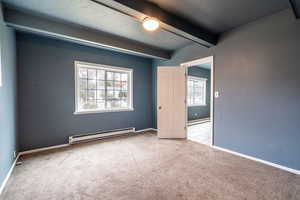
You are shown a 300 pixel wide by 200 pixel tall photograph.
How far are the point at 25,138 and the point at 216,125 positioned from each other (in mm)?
4176

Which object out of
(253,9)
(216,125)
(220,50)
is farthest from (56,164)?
(253,9)

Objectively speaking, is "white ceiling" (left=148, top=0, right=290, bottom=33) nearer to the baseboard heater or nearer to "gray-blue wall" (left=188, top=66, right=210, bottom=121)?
the baseboard heater

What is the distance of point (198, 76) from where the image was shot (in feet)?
21.7

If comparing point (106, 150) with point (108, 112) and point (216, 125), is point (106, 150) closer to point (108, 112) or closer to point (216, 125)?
point (108, 112)

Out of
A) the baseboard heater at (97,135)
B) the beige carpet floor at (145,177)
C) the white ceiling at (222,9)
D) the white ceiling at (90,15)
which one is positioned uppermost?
the white ceiling at (222,9)

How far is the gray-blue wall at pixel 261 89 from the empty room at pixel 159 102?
0.05 ft

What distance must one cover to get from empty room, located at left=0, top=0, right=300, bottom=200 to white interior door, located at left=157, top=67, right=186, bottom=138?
3cm

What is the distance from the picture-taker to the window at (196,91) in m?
6.48


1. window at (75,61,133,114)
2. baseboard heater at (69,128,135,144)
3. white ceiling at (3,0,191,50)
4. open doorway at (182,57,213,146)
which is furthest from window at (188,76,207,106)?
white ceiling at (3,0,191,50)

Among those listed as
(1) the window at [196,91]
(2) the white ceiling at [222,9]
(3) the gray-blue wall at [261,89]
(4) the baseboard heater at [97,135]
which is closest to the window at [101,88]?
(4) the baseboard heater at [97,135]

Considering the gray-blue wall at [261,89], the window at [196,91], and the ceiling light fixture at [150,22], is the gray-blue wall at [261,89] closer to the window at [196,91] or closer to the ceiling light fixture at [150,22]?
the ceiling light fixture at [150,22]

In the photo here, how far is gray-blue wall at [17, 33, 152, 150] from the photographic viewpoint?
9.57 feet

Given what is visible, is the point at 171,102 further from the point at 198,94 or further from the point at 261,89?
the point at 198,94

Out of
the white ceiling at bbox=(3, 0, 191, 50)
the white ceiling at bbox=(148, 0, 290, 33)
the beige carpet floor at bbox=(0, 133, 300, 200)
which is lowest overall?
the beige carpet floor at bbox=(0, 133, 300, 200)
